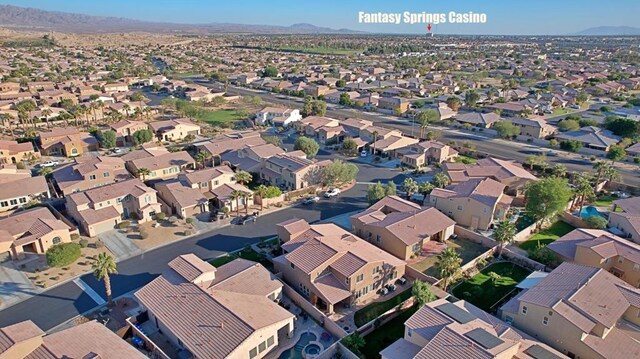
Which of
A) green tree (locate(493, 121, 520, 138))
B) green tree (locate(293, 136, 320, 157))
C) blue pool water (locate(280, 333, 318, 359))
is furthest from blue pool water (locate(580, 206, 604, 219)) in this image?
green tree (locate(293, 136, 320, 157))

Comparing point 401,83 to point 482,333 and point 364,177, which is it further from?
point 482,333

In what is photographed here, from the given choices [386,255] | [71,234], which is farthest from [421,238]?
[71,234]

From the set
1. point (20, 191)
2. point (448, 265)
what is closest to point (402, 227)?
point (448, 265)

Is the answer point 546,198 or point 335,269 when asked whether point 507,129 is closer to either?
point 546,198

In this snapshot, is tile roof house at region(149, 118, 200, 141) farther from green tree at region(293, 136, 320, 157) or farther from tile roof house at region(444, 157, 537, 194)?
tile roof house at region(444, 157, 537, 194)

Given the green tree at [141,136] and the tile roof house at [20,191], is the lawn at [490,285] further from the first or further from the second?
the green tree at [141,136]

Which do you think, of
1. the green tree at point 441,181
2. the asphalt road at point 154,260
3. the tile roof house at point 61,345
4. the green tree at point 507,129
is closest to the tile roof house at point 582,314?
the green tree at point 441,181

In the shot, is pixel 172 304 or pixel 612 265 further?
pixel 612 265
